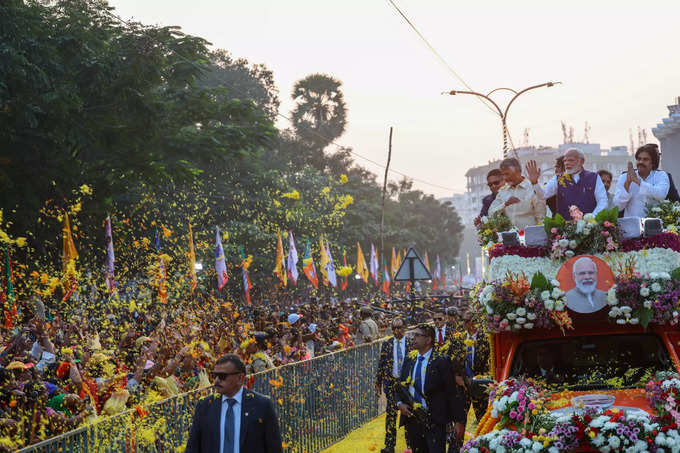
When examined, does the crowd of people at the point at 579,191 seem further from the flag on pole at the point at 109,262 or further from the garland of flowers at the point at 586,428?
the flag on pole at the point at 109,262

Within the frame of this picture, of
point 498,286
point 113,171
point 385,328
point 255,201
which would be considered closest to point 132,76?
point 113,171

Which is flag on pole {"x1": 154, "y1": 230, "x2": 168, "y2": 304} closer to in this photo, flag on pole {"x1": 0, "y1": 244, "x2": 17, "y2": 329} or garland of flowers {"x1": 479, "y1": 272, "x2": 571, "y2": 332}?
flag on pole {"x1": 0, "y1": 244, "x2": 17, "y2": 329}

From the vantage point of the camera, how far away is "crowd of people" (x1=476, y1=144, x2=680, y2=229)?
8.47 metres

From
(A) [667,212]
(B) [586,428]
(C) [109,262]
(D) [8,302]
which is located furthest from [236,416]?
(C) [109,262]

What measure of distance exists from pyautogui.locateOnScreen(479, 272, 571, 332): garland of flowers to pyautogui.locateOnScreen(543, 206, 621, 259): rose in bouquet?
14.1 inches

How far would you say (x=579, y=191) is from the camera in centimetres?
852

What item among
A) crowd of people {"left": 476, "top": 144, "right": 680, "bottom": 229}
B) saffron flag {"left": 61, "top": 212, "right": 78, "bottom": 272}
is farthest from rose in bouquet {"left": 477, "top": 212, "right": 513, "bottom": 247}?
saffron flag {"left": 61, "top": 212, "right": 78, "bottom": 272}

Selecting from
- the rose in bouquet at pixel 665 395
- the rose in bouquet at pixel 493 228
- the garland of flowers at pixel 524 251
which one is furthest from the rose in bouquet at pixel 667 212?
the rose in bouquet at pixel 665 395

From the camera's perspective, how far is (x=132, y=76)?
2378cm

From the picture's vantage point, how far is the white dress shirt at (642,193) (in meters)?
8.48

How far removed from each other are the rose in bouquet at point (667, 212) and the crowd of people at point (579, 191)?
0.53 ft

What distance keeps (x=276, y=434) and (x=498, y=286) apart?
244 cm

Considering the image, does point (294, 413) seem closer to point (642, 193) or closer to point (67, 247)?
point (642, 193)

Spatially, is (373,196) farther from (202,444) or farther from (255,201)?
(202,444)
